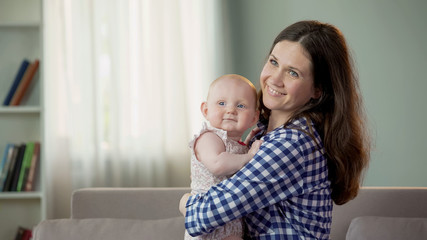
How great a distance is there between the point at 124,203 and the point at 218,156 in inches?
37.3

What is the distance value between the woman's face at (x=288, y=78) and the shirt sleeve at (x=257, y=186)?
0.17 m

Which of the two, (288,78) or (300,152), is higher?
(288,78)

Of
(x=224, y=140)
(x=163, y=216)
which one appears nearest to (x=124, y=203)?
(x=163, y=216)

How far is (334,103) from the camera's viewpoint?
1476 millimetres

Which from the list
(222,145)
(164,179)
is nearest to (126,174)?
(164,179)

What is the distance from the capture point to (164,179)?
3.96 metres

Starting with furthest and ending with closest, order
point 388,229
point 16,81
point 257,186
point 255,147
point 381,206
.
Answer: point 16,81, point 381,206, point 388,229, point 255,147, point 257,186

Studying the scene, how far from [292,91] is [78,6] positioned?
277 centimetres

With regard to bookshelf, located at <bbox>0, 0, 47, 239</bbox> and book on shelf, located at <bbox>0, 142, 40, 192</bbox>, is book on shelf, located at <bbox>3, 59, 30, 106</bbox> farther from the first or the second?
book on shelf, located at <bbox>0, 142, 40, 192</bbox>

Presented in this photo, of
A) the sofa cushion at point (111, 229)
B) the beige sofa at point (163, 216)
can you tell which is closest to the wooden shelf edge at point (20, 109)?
the beige sofa at point (163, 216)

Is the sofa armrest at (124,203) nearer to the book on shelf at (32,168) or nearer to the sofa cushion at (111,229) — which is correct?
the sofa cushion at (111,229)

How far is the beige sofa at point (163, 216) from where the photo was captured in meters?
2.00

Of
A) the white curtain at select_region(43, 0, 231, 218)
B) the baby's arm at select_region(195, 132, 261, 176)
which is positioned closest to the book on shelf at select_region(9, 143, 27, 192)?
the white curtain at select_region(43, 0, 231, 218)

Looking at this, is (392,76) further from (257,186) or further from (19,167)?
(19,167)
